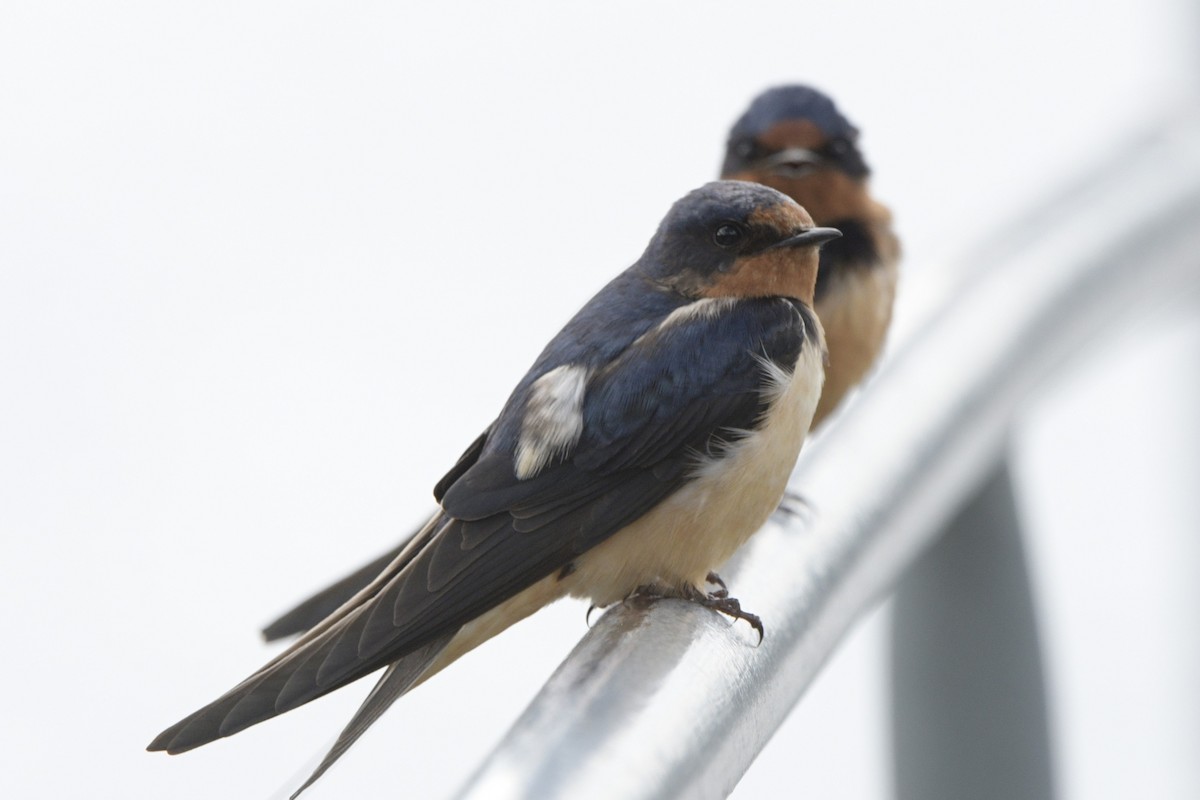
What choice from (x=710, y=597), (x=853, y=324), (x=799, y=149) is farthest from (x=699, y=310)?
(x=799, y=149)

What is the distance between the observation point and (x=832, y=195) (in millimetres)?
2088

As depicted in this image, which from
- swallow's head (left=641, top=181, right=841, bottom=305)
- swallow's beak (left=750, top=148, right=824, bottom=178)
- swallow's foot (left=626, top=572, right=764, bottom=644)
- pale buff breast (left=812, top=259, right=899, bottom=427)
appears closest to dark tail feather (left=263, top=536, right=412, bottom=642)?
swallow's foot (left=626, top=572, right=764, bottom=644)

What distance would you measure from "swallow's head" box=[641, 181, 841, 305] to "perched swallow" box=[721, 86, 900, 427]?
0.64m

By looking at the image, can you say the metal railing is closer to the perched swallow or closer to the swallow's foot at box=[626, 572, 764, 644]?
the swallow's foot at box=[626, 572, 764, 644]

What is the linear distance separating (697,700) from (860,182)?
1.47m

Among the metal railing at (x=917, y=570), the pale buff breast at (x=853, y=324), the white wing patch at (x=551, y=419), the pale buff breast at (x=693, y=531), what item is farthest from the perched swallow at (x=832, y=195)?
the white wing patch at (x=551, y=419)

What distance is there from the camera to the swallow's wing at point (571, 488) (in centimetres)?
108

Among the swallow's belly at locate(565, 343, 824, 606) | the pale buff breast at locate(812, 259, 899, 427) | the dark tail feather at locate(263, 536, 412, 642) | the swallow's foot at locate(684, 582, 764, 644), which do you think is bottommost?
the pale buff breast at locate(812, 259, 899, 427)

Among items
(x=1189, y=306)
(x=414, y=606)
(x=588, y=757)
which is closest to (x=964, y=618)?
(x=414, y=606)

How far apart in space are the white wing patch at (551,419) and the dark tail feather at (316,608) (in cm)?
11

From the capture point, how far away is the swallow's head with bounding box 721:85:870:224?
81.4 inches

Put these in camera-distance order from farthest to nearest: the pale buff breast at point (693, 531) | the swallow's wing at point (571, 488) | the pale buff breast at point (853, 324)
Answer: the pale buff breast at point (853, 324) < the pale buff breast at point (693, 531) < the swallow's wing at point (571, 488)

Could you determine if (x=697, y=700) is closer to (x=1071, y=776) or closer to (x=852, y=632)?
(x=852, y=632)

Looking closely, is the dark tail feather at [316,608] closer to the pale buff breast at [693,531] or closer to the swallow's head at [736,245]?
the pale buff breast at [693,531]
